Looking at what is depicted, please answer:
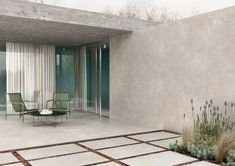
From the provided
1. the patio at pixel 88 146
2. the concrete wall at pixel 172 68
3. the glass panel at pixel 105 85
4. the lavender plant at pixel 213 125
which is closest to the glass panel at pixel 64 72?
the glass panel at pixel 105 85

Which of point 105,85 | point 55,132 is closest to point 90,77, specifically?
point 105,85

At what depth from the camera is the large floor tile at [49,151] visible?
4875 millimetres

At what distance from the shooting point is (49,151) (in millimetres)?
5156

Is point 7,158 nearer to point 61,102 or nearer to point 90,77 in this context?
point 61,102

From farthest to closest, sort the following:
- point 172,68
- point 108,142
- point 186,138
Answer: point 172,68 < point 108,142 < point 186,138

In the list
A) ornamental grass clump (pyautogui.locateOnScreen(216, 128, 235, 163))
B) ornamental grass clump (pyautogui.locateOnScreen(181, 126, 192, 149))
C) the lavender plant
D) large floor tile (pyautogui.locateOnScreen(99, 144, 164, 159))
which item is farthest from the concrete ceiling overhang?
ornamental grass clump (pyautogui.locateOnScreen(216, 128, 235, 163))

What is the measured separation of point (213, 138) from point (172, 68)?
2.52 meters

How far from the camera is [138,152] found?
201 inches

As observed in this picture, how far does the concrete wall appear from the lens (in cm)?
600

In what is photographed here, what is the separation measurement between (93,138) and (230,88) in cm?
309

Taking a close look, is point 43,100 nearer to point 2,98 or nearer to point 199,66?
point 2,98

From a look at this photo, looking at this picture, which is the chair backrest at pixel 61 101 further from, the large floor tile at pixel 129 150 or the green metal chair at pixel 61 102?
the large floor tile at pixel 129 150

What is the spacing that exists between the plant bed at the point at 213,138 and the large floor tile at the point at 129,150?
17.2 inches

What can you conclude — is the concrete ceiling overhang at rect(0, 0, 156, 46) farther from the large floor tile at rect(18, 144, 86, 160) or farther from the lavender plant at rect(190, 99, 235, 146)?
the lavender plant at rect(190, 99, 235, 146)
